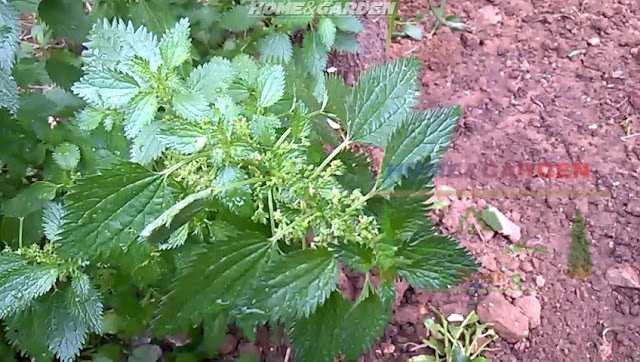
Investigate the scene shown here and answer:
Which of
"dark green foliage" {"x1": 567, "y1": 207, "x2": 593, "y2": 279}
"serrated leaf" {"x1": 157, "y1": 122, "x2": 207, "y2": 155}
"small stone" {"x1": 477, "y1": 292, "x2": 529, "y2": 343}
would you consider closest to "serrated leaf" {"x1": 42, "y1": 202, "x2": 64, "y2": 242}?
"serrated leaf" {"x1": 157, "y1": 122, "x2": 207, "y2": 155}

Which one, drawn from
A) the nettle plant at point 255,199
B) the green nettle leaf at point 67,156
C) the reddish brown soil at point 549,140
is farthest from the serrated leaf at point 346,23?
the green nettle leaf at point 67,156

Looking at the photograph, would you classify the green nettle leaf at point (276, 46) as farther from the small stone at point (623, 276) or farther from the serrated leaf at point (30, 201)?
the small stone at point (623, 276)

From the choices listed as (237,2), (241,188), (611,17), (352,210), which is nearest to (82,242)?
(241,188)

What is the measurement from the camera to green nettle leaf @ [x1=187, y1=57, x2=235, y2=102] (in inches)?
35.6

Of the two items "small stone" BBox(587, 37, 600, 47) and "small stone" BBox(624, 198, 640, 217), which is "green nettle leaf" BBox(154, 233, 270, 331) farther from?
"small stone" BBox(587, 37, 600, 47)

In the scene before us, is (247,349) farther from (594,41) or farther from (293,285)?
(594,41)

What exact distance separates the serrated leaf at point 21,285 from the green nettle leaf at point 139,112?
0.29 meters

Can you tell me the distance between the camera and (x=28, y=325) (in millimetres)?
1070

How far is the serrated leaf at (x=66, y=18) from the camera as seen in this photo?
42.2 inches

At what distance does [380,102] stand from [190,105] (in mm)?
259

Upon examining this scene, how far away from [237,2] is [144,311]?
83cm

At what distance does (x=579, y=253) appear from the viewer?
5.10ft

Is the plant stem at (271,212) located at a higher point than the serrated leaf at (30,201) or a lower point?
higher

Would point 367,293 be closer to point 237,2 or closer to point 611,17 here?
point 237,2
